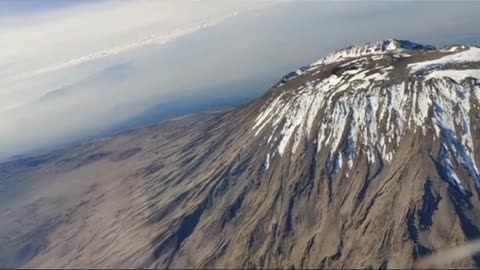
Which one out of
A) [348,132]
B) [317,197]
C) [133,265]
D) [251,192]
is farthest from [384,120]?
[133,265]

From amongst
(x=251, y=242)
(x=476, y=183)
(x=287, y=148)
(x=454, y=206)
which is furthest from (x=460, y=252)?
(x=287, y=148)

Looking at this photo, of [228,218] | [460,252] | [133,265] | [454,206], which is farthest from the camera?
[228,218]

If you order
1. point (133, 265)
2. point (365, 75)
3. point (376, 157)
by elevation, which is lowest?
point (133, 265)

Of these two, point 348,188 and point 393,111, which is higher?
point 393,111

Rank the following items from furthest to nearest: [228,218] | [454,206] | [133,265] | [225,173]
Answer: [225,173] → [228,218] → [133,265] → [454,206]

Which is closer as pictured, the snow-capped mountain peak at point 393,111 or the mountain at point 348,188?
the mountain at point 348,188

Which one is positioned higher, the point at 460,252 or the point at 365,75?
the point at 365,75

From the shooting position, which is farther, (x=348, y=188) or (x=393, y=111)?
(x=393, y=111)

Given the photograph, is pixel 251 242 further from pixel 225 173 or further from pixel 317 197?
pixel 225 173

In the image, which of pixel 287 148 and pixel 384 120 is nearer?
pixel 384 120

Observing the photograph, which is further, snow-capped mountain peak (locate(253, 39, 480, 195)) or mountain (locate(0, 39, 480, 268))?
snow-capped mountain peak (locate(253, 39, 480, 195))
